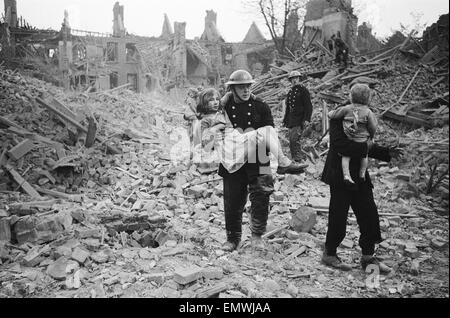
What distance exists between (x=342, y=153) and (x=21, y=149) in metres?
6.32

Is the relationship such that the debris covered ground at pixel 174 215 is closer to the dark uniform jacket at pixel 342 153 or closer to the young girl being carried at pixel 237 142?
the dark uniform jacket at pixel 342 153

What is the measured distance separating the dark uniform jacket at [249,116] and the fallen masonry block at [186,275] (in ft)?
3.70

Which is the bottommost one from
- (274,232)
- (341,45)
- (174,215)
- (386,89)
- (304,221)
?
(174,215)

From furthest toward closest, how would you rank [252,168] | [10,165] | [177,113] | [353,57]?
[177,113], [353,57], [10,165], [252,168]

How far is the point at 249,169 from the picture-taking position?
12.2 feet

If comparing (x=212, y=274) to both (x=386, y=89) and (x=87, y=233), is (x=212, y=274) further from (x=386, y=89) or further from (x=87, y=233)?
(x=386, y=89)

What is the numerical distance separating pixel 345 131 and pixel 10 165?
6259 millimetres

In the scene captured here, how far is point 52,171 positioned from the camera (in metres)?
6.95

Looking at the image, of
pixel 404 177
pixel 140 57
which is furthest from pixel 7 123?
pixel 140 57

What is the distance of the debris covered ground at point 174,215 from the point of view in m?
3.13

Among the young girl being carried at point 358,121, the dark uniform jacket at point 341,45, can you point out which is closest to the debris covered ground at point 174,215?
the young girl being carried at point 358,121
